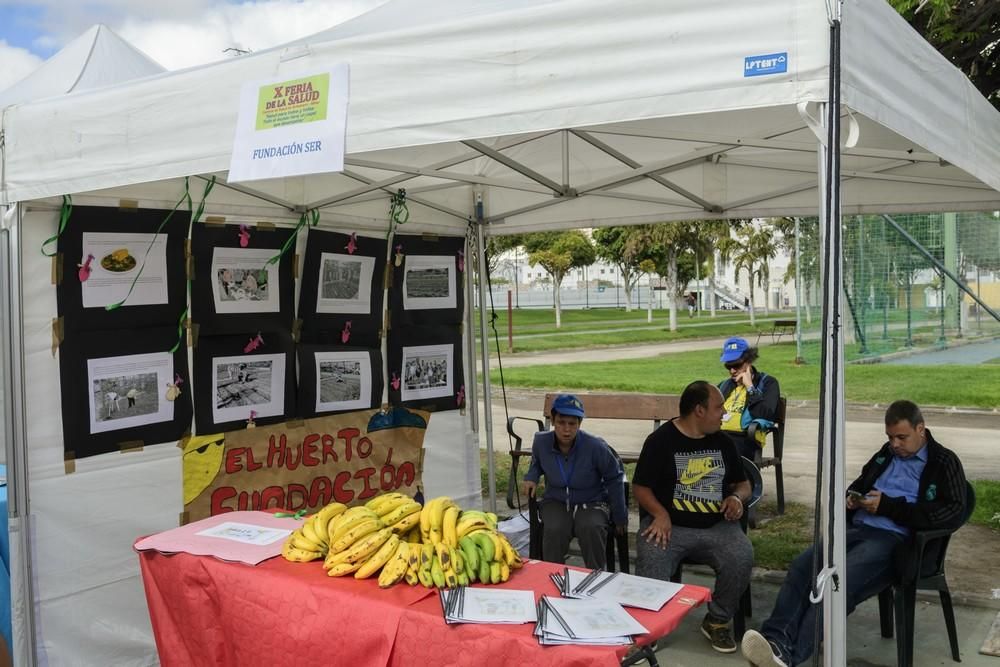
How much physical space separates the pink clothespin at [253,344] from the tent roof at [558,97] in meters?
0.73

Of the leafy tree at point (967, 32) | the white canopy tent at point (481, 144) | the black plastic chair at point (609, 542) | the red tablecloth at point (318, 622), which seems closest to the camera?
the white canopy tent at point (481, 144)

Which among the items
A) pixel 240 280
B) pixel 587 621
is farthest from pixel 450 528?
pixel 240 280

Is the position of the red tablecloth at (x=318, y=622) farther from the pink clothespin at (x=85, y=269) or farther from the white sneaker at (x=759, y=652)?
the pink clothespin at (x=85, y=269)

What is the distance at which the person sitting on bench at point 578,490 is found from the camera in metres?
4.76

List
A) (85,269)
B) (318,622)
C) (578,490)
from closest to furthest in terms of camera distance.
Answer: (318,622) < (85,269) < (578,490)

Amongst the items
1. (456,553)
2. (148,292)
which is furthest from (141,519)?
(456,553)

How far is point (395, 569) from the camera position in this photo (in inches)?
115

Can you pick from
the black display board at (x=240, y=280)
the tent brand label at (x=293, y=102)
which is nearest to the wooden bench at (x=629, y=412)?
the black display board at (x=240, y=280)

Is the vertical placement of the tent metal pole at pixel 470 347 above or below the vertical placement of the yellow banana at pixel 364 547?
above

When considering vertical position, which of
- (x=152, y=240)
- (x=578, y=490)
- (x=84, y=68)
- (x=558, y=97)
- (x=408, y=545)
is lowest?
(x=578, y=490)

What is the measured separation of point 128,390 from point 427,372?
7.09 ft

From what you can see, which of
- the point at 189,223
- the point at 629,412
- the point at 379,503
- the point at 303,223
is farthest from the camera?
the point at 629,412

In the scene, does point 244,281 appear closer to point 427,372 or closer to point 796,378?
point 427,372

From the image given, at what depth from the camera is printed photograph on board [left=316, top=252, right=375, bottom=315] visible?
5215 mm
